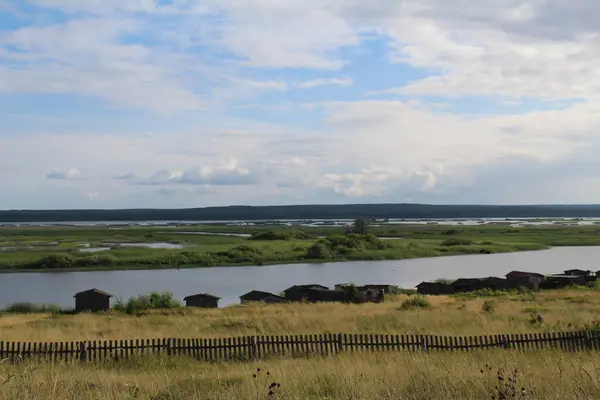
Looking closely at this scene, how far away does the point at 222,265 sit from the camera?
7606 cm

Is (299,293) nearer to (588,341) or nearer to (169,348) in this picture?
(169,348)

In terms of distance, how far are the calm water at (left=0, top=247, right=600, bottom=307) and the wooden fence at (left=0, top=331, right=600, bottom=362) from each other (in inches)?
1187

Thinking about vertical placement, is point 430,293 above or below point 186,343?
below

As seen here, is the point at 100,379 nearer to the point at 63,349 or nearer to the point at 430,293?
the point at 63,349

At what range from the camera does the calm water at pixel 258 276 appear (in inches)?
2082

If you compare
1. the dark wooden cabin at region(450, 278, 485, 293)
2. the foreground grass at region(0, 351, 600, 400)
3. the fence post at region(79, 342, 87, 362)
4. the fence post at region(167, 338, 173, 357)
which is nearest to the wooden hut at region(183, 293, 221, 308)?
the dark wooden cabin at region(450, 278, 485, 293)

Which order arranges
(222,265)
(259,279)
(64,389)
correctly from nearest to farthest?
(64,389), (259,279), (222,265)

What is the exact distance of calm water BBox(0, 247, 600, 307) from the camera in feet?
173

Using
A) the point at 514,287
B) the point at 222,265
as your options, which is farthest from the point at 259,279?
the point at 514,287

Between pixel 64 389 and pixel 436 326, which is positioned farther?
pixel 436 326

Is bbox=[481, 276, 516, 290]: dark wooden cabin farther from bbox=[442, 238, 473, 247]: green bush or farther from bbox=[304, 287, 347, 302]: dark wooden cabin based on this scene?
bbox=[442, 238, 473, 247]: green bush

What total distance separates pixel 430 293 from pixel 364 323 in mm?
25279

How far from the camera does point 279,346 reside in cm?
1489

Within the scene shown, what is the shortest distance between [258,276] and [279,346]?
49124 millimetres
